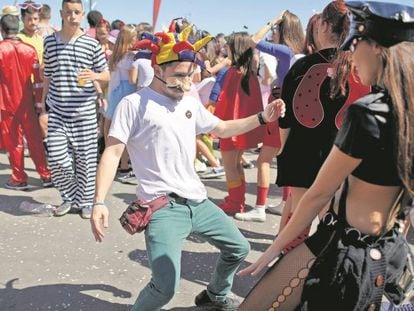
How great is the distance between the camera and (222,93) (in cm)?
522

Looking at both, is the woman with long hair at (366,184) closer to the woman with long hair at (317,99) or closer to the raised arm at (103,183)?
the raised arm at (103,183)

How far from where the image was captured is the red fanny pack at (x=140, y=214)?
269 cm

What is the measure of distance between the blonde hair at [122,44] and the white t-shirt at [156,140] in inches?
133

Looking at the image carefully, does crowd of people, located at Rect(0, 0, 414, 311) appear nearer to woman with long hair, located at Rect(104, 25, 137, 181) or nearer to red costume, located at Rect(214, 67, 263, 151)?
red costume, located at Rect(214, 67, 263, 151)

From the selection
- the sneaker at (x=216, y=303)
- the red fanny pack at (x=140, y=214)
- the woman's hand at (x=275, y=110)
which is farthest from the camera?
the sneaker at (x=216, y=303)

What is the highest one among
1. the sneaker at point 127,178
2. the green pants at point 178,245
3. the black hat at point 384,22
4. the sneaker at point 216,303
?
the black hat at point 384,22

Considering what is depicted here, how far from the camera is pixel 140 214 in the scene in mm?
2707

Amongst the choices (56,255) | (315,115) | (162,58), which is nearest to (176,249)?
(162,58)

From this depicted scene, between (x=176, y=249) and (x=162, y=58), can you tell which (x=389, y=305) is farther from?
(x=162, y=58)

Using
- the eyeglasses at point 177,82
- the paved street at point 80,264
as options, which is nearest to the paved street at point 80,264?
the paved street at point 80,264

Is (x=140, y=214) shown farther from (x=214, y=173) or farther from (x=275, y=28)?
(x=214, y=173)

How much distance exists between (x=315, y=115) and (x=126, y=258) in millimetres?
1919

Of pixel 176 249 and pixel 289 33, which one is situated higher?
pixel 289 33

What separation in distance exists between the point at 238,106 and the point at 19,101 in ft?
8.50
